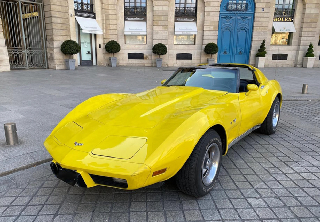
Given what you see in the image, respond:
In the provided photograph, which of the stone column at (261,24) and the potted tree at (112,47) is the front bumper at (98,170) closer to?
the potted tree at (112,47)

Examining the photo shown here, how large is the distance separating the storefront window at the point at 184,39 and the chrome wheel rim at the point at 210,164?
694 inches

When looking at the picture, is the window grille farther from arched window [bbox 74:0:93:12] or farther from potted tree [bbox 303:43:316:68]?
arched window [bbox 74:0:93:12]

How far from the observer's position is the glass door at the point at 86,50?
17781mm

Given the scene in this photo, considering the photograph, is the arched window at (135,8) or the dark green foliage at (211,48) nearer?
the dark green foliage at (211,48)

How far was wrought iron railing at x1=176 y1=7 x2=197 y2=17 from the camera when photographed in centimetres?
1881

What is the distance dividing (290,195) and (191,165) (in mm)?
1250

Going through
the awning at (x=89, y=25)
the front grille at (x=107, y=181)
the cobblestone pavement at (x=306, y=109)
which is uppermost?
the awning at (x=89, y=25)

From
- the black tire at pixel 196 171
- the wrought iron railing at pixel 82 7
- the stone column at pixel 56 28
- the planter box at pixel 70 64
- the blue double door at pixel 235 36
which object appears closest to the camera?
the black tire at pixel 196 171

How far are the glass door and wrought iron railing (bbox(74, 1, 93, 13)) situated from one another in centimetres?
162

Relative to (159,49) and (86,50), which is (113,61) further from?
(159,49)

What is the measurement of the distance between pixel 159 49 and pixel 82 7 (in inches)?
248

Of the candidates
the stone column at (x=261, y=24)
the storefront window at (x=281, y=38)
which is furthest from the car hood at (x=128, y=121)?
the storefront window at (x=281, y=38)

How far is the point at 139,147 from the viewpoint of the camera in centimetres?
210

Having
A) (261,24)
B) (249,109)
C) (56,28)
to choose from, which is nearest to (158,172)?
(249,109)
